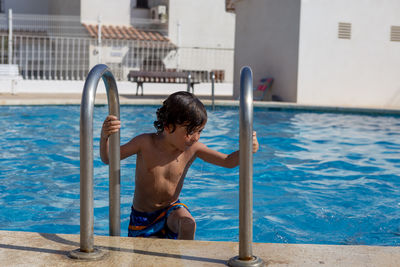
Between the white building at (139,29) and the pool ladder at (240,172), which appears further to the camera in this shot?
the white building at (139,29)

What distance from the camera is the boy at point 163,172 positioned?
271 centimetres

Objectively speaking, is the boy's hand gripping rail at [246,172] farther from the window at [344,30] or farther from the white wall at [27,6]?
the white wall at [27,6]

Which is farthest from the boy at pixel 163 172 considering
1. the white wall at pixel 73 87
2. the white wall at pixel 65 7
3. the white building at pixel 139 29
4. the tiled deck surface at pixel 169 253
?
the white wall at pixel 65 7

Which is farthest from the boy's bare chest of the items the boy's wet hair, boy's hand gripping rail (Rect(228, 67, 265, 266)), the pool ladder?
boy's hand gripping rail (Rect(228, 67, 265, 266))

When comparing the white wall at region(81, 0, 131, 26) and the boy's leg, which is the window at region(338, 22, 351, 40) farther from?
the white wall at region(81, 0, 131, 26)

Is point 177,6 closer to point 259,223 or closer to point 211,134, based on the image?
point 211,134

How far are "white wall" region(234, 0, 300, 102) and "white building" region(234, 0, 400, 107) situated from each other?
0.09 ft

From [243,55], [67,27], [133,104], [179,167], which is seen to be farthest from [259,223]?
[67,27]

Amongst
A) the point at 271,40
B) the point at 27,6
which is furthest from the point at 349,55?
the point at 27,6

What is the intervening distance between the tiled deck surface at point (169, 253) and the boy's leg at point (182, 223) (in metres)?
0.34

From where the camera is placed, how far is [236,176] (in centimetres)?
600

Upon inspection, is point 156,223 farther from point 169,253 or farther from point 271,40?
point 271,40

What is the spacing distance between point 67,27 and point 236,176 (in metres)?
18.8

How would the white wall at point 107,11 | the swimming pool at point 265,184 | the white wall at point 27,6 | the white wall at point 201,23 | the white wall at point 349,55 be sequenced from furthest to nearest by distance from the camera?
1. the white wall at point 27,6
2. the white wall at point 201,23
3. the white wall at point 107,11
4. the white wall at point 349,55
5. the swimming pool at point 265,184
